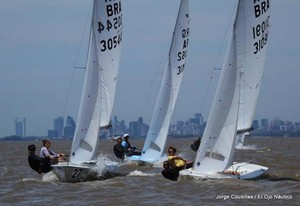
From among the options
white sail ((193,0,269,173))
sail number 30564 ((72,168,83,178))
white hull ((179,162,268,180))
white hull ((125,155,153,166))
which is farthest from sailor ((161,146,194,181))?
white hull ((125,155,153,166))

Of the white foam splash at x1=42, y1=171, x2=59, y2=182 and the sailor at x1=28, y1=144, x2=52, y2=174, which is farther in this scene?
the white foam splash at x1=42, y1=171, x2=59, y2=182

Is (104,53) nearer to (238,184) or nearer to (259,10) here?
(259,10)

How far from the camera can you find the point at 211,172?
1969 centimetres

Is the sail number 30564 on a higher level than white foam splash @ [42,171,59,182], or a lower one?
higher

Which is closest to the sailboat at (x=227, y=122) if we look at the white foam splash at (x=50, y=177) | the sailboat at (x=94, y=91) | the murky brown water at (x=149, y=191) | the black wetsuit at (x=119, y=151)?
the murky brown water at (x=149, y=191)

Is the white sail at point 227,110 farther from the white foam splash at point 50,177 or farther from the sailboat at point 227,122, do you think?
the white foam splash at point 50,177

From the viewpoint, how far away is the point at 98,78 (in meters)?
21.6

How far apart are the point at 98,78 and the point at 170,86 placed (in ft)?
25.3

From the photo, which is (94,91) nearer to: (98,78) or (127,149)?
(98,78)

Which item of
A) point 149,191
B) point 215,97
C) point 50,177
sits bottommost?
point 149,191

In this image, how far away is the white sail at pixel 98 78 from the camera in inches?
839

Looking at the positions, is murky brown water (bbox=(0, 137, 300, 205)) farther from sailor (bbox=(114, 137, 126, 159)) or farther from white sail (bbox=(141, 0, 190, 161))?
white sail (bbox=(141, 0, 190, 161))

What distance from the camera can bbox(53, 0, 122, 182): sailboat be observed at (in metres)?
20.6

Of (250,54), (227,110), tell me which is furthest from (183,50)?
(227,110)
